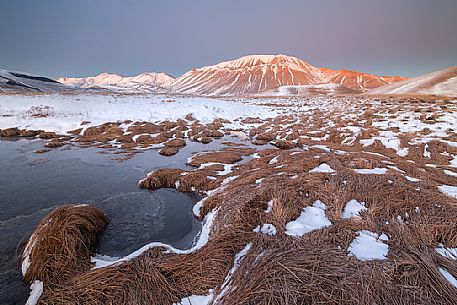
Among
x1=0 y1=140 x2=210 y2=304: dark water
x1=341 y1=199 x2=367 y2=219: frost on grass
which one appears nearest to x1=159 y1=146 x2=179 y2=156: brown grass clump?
x1=0 y1=140 x2=210 y2=304: dark water

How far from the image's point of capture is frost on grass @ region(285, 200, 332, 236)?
13.1 feet

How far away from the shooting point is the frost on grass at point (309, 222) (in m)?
4.00

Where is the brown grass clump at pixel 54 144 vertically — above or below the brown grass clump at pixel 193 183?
above

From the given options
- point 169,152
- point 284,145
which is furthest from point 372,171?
point 169,152

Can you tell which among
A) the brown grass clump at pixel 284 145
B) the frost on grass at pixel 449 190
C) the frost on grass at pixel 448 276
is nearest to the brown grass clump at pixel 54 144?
the brown grass clump at pixel 284 145

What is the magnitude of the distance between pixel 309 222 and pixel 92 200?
262 inches

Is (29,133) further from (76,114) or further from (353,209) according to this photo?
(353,209)

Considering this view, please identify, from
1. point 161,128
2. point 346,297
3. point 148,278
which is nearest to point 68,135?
point 161,128

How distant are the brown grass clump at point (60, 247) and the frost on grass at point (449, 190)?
25.7ft

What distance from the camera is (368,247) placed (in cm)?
342

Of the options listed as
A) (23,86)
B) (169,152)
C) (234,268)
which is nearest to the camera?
(234,268)

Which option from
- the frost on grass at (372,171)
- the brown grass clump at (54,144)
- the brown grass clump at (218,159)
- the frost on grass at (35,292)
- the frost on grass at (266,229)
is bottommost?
the brown grass clump at (218,159)

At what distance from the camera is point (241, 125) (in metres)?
22.5

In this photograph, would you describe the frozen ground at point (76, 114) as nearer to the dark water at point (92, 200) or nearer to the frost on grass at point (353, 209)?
the dark water at point (92, 200)
